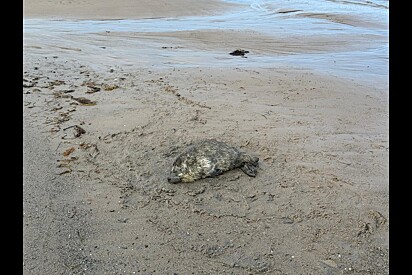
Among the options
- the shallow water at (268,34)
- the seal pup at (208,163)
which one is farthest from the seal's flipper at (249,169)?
the shallow water at (268,34)

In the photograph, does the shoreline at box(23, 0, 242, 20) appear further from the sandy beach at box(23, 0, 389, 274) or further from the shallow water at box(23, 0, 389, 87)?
the sandy beach at box(23, 0, 389, 274)

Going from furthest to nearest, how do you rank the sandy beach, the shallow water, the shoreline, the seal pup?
the shoreline, the shallow water, the seal pup, the sandy beach

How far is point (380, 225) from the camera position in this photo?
2.58m

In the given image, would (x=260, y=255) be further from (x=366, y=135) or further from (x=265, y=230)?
(x=366, y=135)

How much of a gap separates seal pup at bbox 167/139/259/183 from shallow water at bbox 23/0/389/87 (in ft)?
12.2

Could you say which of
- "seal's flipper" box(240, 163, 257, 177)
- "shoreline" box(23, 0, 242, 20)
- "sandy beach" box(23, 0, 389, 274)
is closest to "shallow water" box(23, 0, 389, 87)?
"sandy beach" box(23, 0, 389, 274)

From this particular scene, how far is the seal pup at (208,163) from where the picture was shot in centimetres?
306

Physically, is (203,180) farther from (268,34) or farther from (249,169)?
(268,34)

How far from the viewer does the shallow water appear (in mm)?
7141

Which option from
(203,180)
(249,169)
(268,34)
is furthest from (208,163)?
(268,34)

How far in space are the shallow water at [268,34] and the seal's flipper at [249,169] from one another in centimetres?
365

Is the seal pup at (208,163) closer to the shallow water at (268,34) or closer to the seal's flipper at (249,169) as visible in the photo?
the seal's flipper at (249,169)

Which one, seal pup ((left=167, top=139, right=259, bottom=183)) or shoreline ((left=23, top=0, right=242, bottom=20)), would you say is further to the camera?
shoreline ((left=23, top=0, right=242, bottom=20))

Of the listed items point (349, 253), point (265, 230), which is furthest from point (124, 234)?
point (349, 253)
